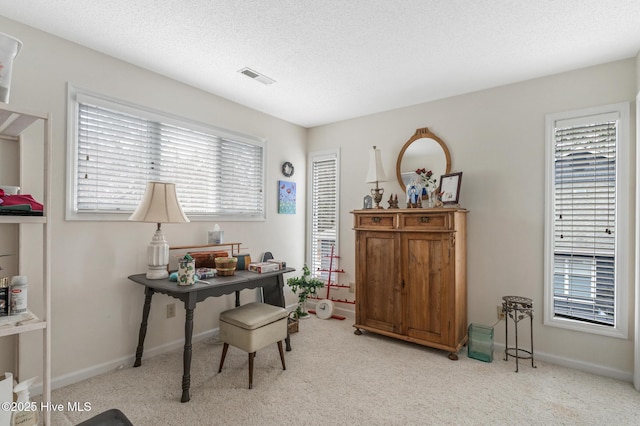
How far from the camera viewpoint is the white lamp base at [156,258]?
8.49 feet

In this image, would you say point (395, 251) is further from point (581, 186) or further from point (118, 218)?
point (118, 218)

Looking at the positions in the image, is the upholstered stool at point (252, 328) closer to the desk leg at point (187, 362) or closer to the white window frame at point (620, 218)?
the desk leg at point (187, 362)

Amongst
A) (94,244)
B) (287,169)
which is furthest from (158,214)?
(287,169)

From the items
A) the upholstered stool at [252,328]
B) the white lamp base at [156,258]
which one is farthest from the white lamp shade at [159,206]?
the upholstered stool at [252,328]

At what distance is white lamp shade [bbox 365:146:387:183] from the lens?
3604 mm

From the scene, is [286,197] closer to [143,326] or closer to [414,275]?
[414,275]

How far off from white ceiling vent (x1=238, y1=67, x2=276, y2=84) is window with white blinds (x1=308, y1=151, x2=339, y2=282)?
1.50 m

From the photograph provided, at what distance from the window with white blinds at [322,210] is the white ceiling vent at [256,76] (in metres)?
1.50

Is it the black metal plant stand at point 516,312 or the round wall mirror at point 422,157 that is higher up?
the round wall mirror at point 422,157

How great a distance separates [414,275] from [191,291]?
6.58 feet

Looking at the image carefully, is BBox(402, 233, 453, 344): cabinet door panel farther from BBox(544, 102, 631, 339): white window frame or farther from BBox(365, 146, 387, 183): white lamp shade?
BBox(544, 102, 631, 339): white window frame

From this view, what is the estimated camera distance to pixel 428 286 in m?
3.05

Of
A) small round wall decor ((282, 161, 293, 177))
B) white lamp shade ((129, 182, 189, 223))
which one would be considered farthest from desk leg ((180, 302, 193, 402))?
small round wall decor ((282, 161, 293, 177))

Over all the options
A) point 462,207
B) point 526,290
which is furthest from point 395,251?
point 526,290
